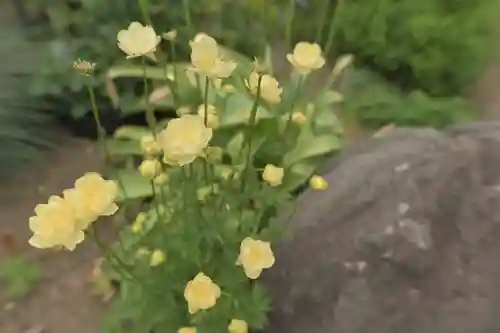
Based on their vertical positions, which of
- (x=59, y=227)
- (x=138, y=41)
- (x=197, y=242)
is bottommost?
(x=197, y=242)

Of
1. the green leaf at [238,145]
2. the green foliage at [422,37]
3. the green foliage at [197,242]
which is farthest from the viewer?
the green foliage at [422,37]

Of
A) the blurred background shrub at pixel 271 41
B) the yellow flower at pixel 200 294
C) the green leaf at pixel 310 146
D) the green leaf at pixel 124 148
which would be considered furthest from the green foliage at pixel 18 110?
the yellow flower at pixel 200 294

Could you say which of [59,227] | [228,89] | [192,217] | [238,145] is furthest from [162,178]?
[228,89]

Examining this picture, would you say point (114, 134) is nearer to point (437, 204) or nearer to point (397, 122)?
point (397, 122)

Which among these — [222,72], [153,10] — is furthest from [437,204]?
[153,10]

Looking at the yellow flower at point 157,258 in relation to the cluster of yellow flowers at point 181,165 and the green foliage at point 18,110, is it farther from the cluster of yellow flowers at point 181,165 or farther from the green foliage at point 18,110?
the green foliage at point 18,110

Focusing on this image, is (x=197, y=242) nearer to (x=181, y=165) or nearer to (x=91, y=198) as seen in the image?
(x=181, y=165)
